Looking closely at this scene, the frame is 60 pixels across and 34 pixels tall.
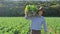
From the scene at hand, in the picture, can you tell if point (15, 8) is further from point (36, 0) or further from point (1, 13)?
point (36, 0)

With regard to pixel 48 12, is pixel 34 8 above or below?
above

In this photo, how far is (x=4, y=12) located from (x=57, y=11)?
8.37 metres

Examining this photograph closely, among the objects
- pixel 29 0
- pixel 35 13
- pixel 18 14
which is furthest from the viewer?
pixel 29 0

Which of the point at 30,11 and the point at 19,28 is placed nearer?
the point at 30,11

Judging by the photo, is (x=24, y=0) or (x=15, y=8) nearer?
(x=15, y=8)

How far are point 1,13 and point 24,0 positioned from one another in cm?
1281

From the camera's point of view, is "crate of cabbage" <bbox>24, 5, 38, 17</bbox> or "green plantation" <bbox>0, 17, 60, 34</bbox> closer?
"crate of cabbage" <bbox>24, 5, 38, 17</bbox>

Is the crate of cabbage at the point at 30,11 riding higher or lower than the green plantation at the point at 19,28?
higher

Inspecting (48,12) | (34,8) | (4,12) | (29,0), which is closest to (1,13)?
(4,12)

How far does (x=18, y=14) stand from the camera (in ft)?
135

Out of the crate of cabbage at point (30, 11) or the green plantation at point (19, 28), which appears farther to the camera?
the green plantation at point (19, 28)

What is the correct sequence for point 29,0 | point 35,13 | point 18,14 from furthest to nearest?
1. point 29,0
2. point 18,14
3. point 35,13

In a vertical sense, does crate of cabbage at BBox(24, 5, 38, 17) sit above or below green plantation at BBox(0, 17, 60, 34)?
above

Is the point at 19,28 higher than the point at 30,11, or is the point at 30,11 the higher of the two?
the point at 30,11
